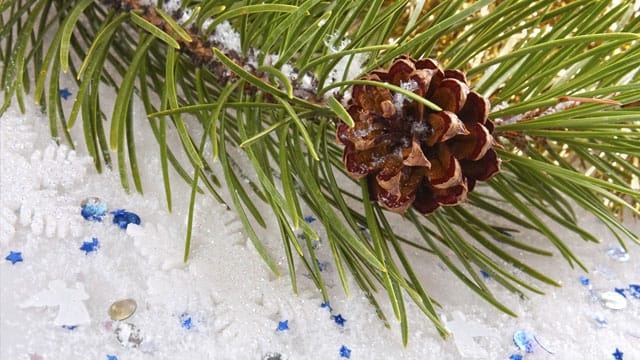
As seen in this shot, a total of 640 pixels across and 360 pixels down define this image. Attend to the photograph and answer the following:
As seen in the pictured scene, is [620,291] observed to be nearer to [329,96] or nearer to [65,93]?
[329,96]

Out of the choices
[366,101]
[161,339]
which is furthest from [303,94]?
[161,339]

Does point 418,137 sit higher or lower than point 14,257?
higher

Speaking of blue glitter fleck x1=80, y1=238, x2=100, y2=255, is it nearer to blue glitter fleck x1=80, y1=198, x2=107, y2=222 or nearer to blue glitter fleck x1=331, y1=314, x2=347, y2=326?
blue glitter fleck x1=80, y1=198, x2=107, y2=222

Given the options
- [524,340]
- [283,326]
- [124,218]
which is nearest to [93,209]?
[124,218]

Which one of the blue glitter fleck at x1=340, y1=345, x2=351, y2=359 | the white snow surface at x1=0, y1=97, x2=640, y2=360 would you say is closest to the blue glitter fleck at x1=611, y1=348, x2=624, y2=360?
the white snow surface at x1=0, y1=97, x2=640, y2=360

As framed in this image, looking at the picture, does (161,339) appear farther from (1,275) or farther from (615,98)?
(615,98)

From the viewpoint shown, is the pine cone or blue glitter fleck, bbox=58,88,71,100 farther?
blue glitter fleck, bbox=58,88,71,100
